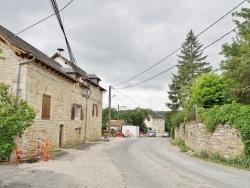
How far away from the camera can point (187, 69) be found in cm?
4062

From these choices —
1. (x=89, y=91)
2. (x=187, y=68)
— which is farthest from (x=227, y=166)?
(x=187, y=68)

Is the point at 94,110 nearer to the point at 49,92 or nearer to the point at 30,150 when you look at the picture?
the point at 49,92

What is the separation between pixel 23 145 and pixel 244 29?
536 inches

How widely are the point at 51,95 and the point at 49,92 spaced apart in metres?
0.43

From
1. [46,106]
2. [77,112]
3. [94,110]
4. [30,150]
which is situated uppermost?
[94,110]

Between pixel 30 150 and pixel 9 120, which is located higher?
pixel 9 120

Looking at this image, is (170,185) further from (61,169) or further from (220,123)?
(220,123)

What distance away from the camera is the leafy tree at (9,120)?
11.9 m

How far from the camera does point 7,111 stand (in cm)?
1244

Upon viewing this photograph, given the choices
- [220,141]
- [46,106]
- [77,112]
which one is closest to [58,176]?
[46,106]

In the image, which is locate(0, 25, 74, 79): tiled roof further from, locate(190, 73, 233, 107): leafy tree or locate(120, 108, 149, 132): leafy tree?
locate(120, 108, 149, 132): leafy tree

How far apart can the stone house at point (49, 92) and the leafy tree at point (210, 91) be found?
31.2 feet

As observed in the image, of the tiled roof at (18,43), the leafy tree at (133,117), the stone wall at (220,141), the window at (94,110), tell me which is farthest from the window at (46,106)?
the leafy tree at (133,117)

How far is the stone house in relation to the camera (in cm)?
1549
